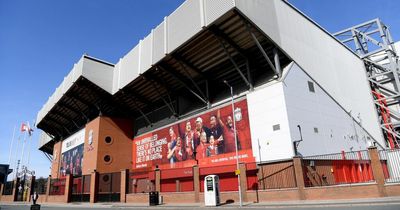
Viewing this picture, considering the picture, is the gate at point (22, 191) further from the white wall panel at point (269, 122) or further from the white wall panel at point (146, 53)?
the white wall panel at point (269, 122)

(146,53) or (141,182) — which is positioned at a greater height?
(146,53)

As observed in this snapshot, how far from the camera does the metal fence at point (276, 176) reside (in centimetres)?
2308

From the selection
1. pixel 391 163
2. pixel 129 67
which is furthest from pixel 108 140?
pixel 391 163

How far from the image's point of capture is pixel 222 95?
34.8m

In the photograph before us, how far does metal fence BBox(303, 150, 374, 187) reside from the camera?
2361cm

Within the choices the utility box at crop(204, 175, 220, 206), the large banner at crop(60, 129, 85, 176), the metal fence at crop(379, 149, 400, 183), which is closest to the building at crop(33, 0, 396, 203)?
the large banner at crop(60, 129, 85, 176)

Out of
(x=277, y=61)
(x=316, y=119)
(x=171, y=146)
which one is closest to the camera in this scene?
(x=277, y=61)

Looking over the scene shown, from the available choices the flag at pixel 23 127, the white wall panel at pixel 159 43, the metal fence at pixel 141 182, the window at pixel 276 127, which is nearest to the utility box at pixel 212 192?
the window at pixel 276 127

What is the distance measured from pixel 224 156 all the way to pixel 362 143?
16.6 m

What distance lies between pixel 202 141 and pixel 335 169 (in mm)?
14062

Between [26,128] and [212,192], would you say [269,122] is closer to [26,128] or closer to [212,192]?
[212,192]

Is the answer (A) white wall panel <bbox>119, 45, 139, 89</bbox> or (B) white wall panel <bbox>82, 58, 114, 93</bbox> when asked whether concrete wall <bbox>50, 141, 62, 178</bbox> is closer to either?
(B) white wall panel <bbox>82, 58, 114, 93</bbox>

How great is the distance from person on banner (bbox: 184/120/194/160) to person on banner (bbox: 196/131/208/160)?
1213 millimetres

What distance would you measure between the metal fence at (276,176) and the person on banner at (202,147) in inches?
331
